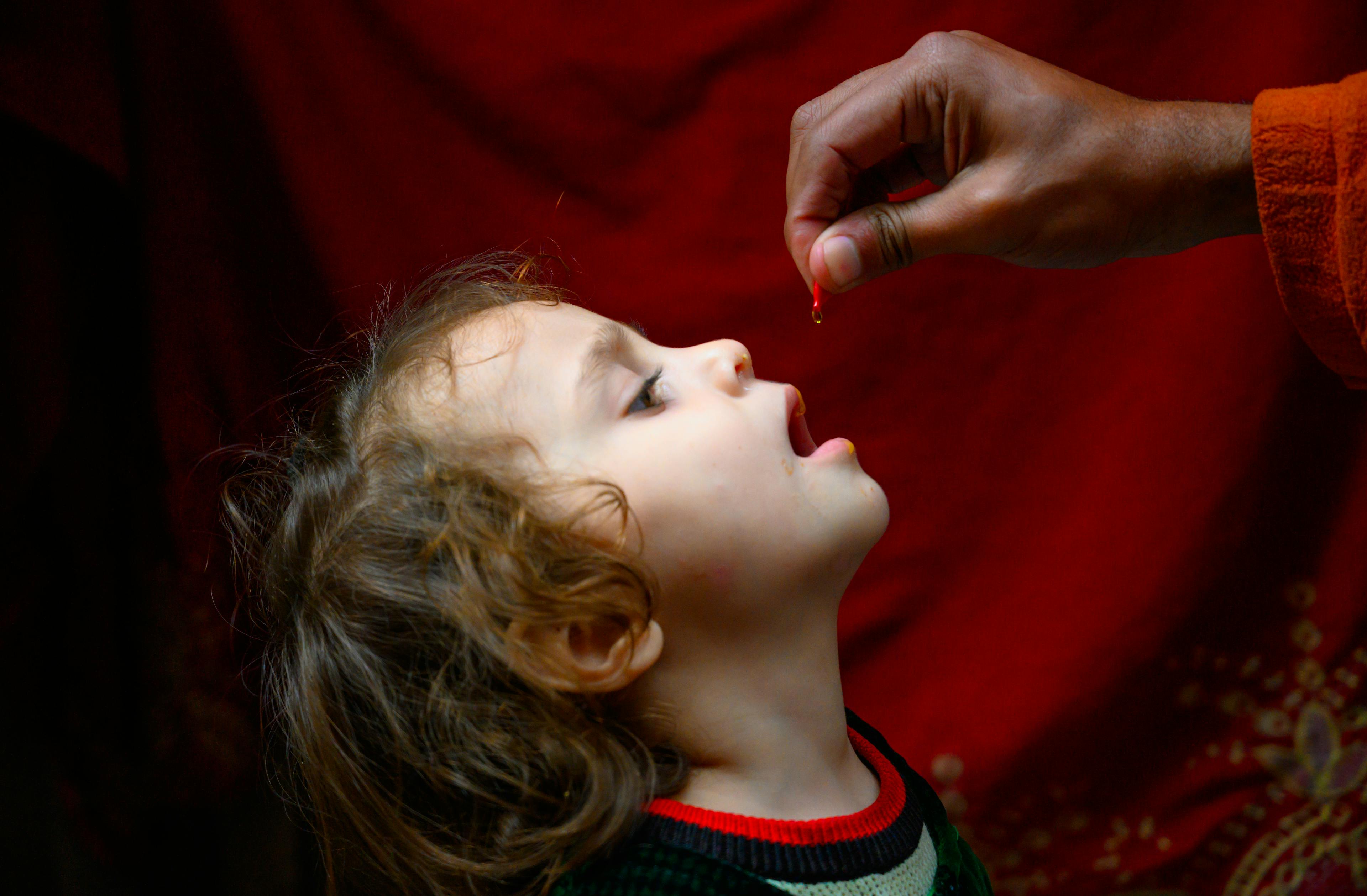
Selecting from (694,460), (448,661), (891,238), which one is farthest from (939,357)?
(448,661)

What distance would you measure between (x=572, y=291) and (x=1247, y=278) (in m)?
0.74

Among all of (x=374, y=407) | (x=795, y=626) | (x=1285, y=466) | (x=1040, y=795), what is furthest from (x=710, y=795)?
(x=1285, y=466)

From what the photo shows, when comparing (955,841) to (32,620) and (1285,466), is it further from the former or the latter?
(32,620)

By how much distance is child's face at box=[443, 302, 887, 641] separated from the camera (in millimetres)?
710

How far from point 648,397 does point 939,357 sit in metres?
0.54

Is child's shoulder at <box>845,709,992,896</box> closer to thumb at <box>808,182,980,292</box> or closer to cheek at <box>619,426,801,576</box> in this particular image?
cheek at <box>619,426,801,576</box>

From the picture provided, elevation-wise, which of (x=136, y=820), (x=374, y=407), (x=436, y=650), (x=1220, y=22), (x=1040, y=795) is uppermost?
(x=1220, y=22)

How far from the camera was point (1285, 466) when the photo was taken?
1170 millimetres

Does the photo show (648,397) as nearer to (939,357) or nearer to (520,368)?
(520,368)

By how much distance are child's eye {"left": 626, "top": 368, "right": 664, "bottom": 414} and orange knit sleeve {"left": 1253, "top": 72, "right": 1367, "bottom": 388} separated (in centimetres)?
50

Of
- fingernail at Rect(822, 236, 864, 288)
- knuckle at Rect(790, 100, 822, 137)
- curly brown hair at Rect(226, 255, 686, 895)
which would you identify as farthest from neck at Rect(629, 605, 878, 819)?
knuckle at Rect(790, 100, 822, 137)

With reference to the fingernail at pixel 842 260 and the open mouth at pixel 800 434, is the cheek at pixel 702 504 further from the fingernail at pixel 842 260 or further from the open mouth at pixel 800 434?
the fingernail at pixel 842 260

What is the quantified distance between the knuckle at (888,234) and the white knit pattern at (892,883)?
1.54 ft

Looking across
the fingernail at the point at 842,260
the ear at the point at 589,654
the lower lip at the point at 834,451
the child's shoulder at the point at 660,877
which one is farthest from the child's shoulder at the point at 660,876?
the fingernail at the point at 842,260
